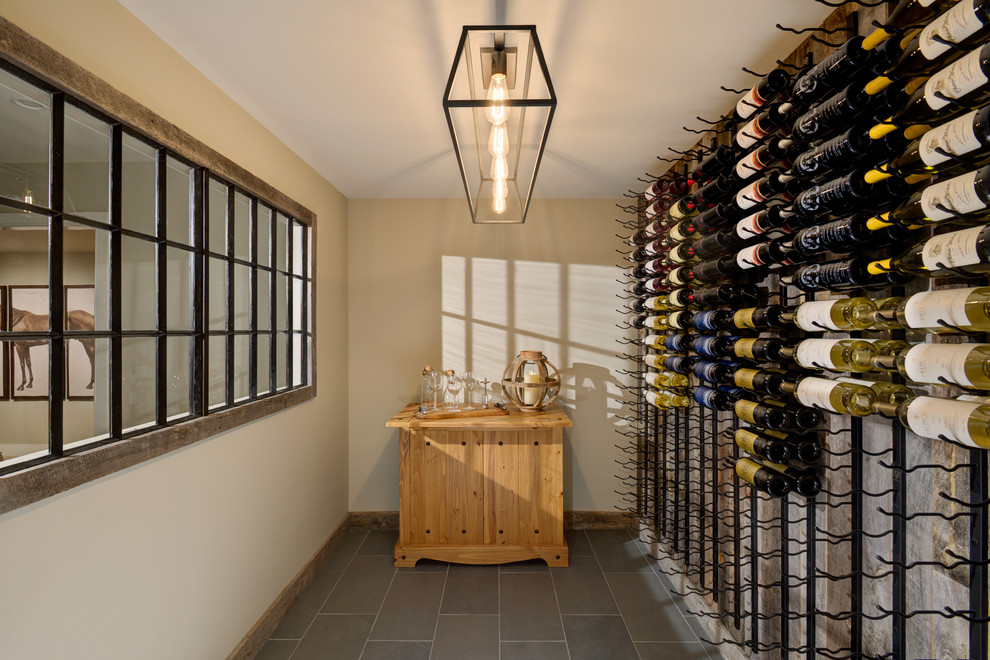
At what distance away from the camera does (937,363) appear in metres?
1.07

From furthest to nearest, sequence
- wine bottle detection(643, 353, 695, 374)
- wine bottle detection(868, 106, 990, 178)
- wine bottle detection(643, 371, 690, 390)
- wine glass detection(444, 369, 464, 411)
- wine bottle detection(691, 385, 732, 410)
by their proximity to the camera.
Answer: wine glass detection(444, 369, 464, 411) < wine bottle detection(643, 371, 690, 390) < wine bottle detection(643, 353, 695, 374) < wine bottle detection(691, 385, 732, 410) < wine bottle detection(868, 106, 990, 178)

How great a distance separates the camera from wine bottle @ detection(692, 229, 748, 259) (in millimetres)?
2018

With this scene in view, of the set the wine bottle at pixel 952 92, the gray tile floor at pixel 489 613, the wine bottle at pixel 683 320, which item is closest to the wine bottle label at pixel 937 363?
the wine bottle at pixel 952 92

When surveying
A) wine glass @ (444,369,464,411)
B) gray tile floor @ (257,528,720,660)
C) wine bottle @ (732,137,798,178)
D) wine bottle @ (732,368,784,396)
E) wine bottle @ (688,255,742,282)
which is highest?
wine bottle @ (732,137,798,178)

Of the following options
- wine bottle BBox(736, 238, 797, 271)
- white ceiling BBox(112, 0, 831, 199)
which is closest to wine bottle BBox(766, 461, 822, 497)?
wine bottle BBox(736, 238, 797, 271)

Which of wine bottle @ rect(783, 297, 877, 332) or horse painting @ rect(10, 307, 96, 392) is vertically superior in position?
wine bottle @ rect(783, 297, 877, 332)

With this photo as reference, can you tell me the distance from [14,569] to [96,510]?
0.26m

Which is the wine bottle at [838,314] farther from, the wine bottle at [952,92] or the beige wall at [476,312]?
the beige wall at [476,312]

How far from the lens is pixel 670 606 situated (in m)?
2.77

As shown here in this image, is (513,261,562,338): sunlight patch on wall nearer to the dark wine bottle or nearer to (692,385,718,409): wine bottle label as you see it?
(692,385,718,409): wine bottle label

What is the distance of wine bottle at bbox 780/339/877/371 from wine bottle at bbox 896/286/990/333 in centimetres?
20

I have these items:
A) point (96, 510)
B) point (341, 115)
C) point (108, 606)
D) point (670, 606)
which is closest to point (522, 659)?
point (670, 606)

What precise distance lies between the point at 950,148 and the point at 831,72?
0.50m

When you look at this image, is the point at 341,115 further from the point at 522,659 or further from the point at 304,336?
the point at 522,659
